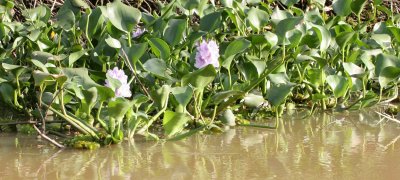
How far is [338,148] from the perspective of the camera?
98.7 inches

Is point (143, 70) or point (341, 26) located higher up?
point (341, 26)

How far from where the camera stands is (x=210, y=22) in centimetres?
300

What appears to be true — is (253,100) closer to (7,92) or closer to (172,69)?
(172,69)

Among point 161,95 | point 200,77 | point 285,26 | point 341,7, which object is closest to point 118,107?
point 161,95

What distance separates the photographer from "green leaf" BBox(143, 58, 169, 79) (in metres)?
2.69

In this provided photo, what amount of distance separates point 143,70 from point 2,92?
511 mm

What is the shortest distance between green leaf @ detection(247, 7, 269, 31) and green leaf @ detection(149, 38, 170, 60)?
45 cm

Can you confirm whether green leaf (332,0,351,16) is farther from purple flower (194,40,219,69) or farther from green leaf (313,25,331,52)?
purple flower (194,40,219,69)

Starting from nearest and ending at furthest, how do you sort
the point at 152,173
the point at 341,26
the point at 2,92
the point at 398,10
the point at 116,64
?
the point at 152,173 < the point at 2,92 < the point at 116,64 < the point at 341,26 < the point at 398,10

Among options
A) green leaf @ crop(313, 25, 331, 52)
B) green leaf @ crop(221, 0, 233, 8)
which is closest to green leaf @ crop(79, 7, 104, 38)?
green leaf @ crop(221, 0, 233, 8)

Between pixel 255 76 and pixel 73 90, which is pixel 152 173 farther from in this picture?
pixel 255 76

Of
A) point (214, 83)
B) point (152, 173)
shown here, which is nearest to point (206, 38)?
point (214, 83)

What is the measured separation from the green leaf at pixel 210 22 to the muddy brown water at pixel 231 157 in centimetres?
43

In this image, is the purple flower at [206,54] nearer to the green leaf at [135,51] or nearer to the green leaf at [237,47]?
the green leaf at [237,47]
